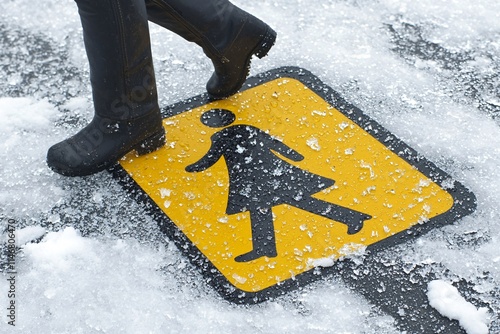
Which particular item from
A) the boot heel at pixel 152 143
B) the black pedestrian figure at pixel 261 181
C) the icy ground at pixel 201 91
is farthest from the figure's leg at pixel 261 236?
the boot heel at pixel 152 143

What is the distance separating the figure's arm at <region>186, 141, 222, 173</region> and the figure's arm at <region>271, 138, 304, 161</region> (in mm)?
155

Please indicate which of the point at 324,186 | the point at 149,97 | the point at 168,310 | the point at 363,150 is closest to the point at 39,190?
the point at 149,97

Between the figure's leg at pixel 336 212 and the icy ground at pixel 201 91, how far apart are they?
0.12m

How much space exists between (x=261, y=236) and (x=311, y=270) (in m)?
0.16

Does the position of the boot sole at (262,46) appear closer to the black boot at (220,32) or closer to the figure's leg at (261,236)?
the black boot at (220,32)

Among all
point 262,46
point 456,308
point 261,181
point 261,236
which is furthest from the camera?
point 262,46

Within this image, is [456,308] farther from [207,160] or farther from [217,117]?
[217,117]

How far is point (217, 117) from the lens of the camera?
209 cm

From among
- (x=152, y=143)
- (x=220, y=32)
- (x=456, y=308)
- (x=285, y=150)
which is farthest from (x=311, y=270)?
(x=220, y=32)

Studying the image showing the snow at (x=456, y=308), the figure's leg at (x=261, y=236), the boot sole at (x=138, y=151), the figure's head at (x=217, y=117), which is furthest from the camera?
the figure's head at (x=217, y=117)

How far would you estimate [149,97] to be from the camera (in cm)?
184

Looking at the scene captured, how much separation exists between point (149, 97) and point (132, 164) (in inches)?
8.1

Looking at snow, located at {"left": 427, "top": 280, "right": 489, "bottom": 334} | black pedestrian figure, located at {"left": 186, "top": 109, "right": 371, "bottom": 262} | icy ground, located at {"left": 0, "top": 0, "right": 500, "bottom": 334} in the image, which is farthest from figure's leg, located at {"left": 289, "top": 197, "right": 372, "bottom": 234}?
snow, located at {"left": 427, "top": 280, "right": 489, "bottom": 334}

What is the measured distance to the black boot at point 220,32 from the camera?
1.88 m
